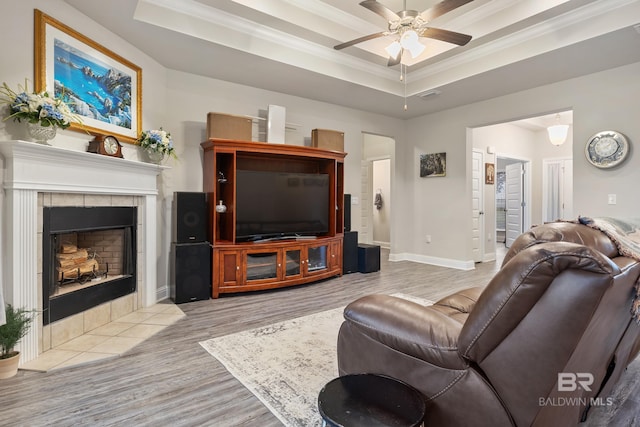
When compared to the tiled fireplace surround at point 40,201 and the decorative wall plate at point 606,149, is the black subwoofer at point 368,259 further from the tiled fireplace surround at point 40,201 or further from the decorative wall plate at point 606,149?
the tiled fireplace surround at point 40,201

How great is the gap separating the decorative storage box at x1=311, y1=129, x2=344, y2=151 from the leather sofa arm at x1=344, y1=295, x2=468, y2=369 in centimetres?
354

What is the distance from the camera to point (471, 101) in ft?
17.3

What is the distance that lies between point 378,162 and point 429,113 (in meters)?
2.57

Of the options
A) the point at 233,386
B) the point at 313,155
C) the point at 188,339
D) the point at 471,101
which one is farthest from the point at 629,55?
the point at 188,339

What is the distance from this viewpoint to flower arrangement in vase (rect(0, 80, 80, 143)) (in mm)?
2230

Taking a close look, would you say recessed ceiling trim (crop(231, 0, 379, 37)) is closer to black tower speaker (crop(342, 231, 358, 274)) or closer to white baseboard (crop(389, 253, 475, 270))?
black tower speaker (crop(342, 231, 358, 274))

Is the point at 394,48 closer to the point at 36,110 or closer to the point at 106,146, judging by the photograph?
the point at 106,146

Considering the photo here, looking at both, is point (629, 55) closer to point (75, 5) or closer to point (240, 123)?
point (240, 123)

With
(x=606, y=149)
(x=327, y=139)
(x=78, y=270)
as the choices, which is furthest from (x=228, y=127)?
(x=606, y=149)

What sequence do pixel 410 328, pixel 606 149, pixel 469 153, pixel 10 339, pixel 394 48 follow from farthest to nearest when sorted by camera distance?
pixel 469 153 → pixel 606 149 → pixel 394 48 → pixel 10 339 → pixel 410 328

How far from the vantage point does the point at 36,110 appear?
7.43 ft

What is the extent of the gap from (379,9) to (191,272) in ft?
10.1

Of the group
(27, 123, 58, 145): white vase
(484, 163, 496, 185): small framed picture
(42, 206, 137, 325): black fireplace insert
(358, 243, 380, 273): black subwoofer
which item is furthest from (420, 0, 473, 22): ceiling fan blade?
(484, 163, 496, 185): small framed picture

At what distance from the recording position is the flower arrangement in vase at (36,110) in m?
2.23
